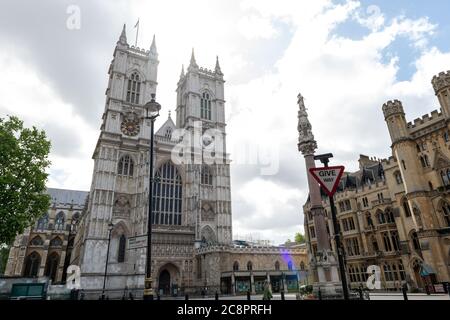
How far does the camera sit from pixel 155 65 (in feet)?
162

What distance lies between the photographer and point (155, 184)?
42.2 metres

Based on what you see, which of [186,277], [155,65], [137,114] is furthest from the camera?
[155,65]

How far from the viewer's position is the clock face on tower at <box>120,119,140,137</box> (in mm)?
43000

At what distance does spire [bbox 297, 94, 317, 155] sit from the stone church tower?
2372 cm

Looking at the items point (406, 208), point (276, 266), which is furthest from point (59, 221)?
point (406, 208)

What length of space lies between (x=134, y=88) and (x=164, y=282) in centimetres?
2997

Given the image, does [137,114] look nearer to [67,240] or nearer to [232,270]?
[232,270]

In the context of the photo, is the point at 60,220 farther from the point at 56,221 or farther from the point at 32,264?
the point at 32,264

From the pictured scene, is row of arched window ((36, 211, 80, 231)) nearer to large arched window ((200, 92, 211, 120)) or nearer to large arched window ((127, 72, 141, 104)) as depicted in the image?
large arched window ((127, 72, 141, 104))

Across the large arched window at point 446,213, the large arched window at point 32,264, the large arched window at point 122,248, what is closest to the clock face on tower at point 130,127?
the large arched window at point 122,248

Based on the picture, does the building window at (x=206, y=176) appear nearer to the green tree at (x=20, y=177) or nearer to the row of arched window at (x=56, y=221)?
the green tree at (x=20, y=177)

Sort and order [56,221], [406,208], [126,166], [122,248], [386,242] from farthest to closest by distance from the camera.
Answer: [56,221] < [126,166] < [122,248] < [386,242] < [406,208]

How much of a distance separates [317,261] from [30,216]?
68.0 feet

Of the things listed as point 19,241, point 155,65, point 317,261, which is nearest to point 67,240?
point 19,241
